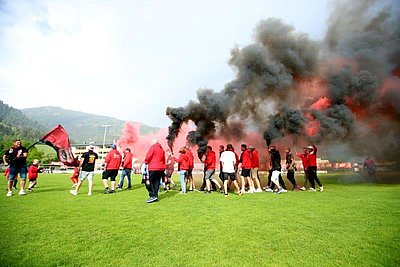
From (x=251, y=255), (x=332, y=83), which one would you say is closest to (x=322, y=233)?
(x=251, y=255)

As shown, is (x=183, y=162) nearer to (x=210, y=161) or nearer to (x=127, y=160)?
(x=210, y=161)

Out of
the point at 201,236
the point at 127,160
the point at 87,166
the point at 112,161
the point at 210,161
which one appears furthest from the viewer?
the point at 127,160

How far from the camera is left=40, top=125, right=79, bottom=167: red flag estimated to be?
13.7 metres

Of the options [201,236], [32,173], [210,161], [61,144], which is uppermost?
[61,144]

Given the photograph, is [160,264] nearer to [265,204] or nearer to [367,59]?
[265,204]

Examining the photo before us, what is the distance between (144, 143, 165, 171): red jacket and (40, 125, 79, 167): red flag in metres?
6.09

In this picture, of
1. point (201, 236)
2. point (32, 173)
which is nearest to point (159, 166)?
point (201, 236)

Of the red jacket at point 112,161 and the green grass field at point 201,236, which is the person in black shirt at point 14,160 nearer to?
the red jacket at point 112,161

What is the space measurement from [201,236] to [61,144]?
39.1 feet

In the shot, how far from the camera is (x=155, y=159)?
32.3ft

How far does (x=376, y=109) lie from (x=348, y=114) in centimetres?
425

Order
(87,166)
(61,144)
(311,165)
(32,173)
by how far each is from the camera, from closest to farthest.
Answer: (87,166) → (311,165) → (61,144) → (32,173)

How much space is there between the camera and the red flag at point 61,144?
13.7 m

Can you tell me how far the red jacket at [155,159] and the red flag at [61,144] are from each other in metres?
6.09
